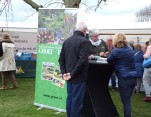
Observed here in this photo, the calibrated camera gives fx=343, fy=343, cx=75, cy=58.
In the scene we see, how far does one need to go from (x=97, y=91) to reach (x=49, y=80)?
1.15m

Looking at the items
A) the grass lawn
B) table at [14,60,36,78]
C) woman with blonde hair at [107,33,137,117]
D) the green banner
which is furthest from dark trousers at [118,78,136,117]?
table at [14,60,36,78]

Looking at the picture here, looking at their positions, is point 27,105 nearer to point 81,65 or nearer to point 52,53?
point 52,53

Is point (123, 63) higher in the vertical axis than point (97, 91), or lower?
higher

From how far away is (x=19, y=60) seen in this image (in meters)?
13.5

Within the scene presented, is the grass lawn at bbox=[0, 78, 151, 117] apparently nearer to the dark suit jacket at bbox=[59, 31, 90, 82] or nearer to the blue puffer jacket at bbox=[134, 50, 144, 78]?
the blue puffer jacket at bbox=[134, 50, 144, 78]

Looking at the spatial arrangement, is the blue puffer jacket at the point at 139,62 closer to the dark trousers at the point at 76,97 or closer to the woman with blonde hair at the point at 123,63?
the woman with blonde hair at the point at 123,63

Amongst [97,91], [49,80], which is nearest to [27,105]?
[49,80]

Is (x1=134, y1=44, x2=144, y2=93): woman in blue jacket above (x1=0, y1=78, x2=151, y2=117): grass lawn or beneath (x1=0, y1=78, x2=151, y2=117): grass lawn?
→ above

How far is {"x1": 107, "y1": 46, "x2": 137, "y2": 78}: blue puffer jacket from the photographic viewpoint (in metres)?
5.76

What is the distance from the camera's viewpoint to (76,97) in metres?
5.51

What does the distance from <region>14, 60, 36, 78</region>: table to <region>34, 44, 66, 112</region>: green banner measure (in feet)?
20.4

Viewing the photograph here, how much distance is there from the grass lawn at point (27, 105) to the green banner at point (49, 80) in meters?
0.19

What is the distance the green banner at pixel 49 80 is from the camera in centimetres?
684

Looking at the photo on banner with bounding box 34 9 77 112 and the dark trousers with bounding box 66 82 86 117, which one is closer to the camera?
the dark trousers with bounding box 66 82 86 117
